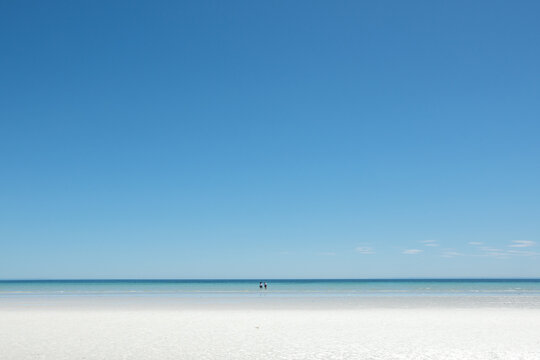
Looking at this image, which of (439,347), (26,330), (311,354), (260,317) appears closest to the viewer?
(311,354)

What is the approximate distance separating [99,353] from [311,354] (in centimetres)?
627

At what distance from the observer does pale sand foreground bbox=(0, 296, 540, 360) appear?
13328 mm

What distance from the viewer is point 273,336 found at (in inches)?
657

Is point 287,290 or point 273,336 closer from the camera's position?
point 273,336

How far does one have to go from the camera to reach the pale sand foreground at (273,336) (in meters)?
13.3

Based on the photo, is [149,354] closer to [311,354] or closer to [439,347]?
[311,354]

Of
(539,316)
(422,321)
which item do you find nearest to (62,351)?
(422,321)

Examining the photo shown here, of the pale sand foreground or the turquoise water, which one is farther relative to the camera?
the turquoise water

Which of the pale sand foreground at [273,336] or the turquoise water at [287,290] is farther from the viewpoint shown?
the turquoise water at [287,290]

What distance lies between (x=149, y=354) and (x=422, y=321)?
44.0 ft

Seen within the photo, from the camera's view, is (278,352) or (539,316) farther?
(539,316)

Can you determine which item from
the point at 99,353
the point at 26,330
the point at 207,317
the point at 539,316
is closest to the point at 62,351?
the point at 99,353

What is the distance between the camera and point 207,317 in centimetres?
2358

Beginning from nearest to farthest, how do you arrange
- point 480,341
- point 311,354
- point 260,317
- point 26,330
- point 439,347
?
point 311,354 < point 439,347 < point 480,341 < point 26,330 < point 260,317
